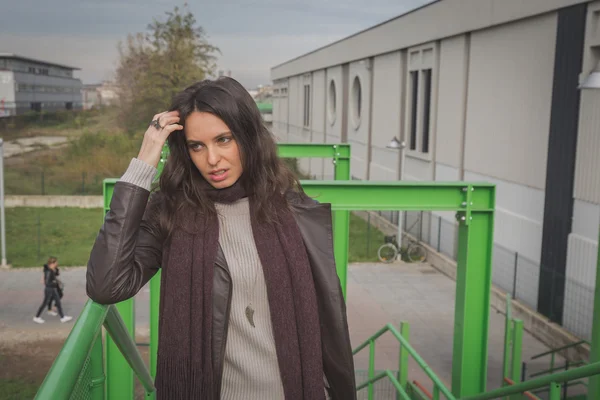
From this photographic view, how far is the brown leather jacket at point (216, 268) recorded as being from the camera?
7.16 feet

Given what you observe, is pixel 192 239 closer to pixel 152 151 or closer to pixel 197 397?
pixel 152 151

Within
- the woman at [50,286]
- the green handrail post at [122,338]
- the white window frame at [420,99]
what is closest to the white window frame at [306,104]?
the white window frame at [420,99]

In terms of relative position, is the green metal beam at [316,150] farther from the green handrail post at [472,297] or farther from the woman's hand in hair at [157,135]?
the woman's hand in hair at [157,135]

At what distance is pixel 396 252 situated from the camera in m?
20.8

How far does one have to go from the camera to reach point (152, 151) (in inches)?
91.8

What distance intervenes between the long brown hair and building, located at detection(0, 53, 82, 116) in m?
54.3

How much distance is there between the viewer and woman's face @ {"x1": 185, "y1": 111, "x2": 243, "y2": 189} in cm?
229

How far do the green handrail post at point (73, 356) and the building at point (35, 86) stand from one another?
54.6m

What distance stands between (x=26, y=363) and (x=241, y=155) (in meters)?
11.2

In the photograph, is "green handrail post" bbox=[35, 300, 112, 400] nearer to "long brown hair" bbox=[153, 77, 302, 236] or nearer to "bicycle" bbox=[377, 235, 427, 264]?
"long brown hair" bbox=[153, 77, 302, 236]

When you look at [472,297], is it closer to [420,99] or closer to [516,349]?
[516,349]

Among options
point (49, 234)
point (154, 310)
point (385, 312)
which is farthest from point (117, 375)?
point (49, 234)

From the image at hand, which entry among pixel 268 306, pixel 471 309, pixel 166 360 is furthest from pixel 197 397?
pixel 471 309

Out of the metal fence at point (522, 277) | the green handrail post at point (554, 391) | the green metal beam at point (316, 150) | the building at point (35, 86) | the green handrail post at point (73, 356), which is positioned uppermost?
the building at point (35, 86)
